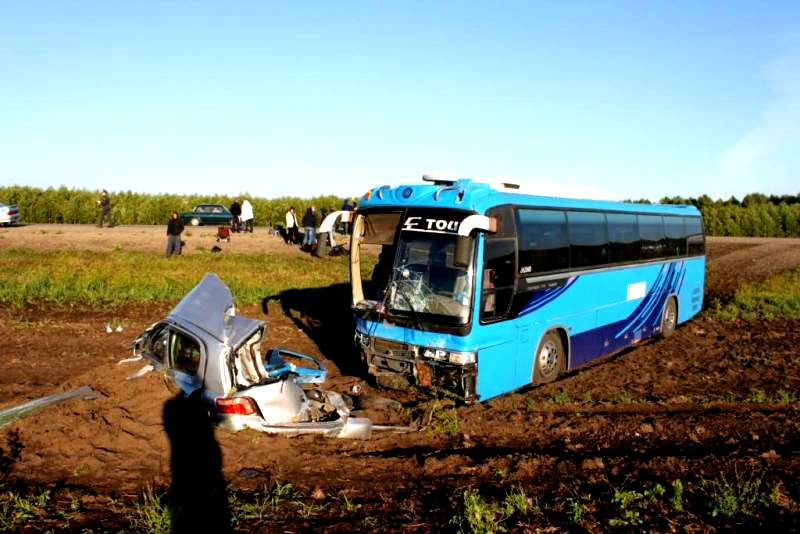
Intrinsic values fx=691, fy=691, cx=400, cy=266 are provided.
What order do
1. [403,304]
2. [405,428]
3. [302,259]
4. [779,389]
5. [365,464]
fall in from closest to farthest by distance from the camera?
1. [365,464]
2. [405,428]
3. [403,304]
4. [779,389]
5. [302,259]

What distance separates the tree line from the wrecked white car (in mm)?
50149

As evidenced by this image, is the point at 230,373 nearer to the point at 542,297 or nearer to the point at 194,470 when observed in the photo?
the point at 194,470

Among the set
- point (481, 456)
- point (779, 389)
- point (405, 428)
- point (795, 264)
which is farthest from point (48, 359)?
point (795, 264)

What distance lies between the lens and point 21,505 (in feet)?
19.7

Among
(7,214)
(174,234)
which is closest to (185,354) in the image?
(174,234)

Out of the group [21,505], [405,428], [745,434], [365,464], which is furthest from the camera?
[405,428]

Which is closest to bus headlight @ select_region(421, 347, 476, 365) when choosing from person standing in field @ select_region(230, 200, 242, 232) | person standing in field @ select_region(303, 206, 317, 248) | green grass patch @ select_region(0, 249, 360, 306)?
green grass patch @ select_region(0, 249, 360, 306)

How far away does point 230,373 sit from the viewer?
777 cm

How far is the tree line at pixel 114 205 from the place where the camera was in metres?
54.3

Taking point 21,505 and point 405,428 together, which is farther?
point 405,428

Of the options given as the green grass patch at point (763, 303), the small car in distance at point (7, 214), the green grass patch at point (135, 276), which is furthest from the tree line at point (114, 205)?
the green grass patch at point (763, 303)

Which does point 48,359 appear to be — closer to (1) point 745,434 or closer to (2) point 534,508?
(2) point 534,508

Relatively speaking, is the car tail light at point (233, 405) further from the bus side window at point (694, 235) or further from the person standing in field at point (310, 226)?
the person standing in field at point (310, 226)

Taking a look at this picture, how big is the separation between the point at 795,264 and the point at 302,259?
880 inches
